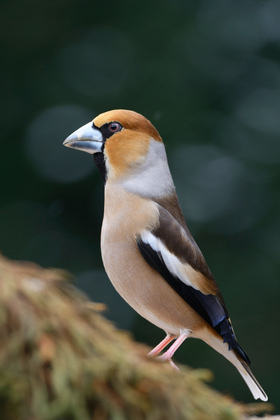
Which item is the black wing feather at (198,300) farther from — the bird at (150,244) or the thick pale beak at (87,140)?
the thick pale beak at (87,140)

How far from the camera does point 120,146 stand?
2.44 m

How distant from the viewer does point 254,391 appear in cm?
238

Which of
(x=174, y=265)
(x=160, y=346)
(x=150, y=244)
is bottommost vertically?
(x=160, y=346)

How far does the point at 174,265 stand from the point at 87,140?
70 cm

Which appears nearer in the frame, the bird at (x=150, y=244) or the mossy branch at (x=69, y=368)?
the mossy branch at (x=69, y=368)

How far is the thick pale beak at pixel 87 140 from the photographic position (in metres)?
2.41

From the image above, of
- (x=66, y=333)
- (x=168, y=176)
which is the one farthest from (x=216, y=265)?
(x=66, y=333)

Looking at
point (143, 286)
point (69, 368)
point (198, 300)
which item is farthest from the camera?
point (198, 300)

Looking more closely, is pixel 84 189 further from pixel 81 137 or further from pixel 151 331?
pixel 81 137

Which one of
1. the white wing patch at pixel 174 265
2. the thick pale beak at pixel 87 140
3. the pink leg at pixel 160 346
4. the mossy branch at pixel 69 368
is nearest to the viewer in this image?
the mossy branch at pixel 69 368

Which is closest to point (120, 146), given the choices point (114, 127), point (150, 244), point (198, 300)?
point (114, 127)

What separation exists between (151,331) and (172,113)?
2162mm

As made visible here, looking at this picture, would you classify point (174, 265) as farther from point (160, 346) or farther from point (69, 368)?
point (69, 368)

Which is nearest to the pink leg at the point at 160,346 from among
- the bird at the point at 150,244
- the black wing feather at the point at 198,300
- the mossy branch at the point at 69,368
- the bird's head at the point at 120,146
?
the bird at the point at 150,244
